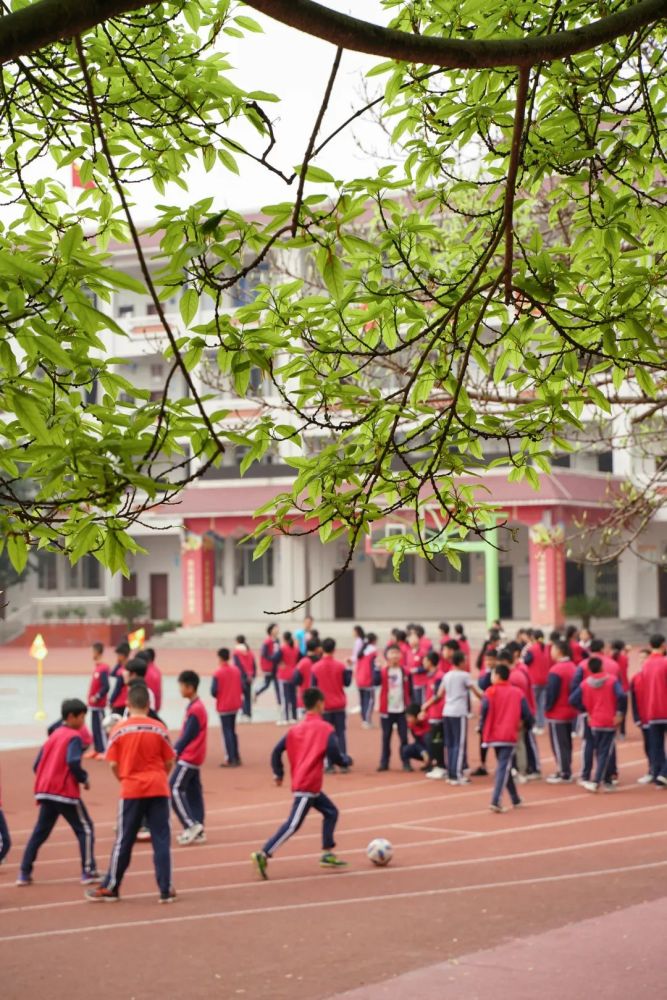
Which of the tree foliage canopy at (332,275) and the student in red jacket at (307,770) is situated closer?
the tree foliage canopy at (332,275)

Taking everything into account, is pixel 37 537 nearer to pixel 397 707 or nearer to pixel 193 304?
pixel 193 304

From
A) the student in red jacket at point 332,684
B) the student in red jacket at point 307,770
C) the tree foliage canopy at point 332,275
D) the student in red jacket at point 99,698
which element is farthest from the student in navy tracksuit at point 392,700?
the tree foliage canopy at point 332,275

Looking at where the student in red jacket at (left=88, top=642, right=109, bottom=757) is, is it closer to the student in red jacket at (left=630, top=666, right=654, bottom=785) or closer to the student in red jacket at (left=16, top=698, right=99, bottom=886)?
the student in red jacket at (left=630, top=666, right=654, bottom=785)

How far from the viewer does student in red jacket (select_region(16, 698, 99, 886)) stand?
37.0 feet

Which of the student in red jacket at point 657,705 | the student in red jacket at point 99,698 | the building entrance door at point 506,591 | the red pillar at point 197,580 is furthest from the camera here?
the building entrance door at point 506,591

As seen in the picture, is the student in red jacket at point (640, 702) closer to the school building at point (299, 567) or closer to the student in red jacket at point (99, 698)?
the student in red jacket at point (99, 698)

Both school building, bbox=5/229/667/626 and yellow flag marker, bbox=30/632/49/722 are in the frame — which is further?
school building, bbox=5/229/667/626

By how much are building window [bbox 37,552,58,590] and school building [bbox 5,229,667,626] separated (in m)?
0.05

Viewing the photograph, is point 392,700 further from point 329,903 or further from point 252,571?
point 252,571

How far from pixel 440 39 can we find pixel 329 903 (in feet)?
26.6

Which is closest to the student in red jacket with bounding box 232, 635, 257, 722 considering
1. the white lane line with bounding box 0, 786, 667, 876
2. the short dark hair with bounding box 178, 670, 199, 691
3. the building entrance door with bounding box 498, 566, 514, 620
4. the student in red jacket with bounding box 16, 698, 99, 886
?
the white lane line with bounding box 0, 786, 667, 876

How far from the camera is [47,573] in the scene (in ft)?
174

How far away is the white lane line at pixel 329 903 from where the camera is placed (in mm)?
9828

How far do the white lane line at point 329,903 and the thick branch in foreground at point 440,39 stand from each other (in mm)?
7604
